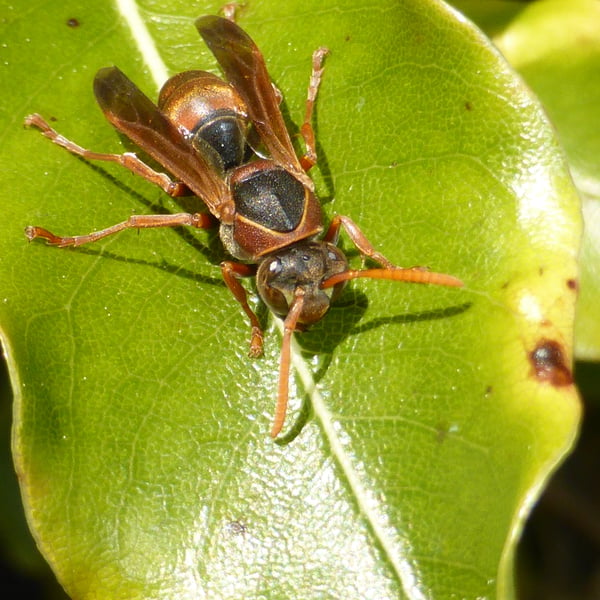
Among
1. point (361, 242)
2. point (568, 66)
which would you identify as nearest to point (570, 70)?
point (568, 66)

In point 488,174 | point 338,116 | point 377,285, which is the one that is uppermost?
point 338,116

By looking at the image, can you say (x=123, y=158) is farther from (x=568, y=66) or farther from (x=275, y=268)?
(x=568, y=66)

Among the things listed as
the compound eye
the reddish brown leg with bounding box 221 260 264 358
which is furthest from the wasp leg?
the reddish brown leg with bounding box 221 260 264 358

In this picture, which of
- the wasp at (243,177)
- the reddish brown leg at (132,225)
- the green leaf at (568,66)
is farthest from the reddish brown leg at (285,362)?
the green leaf at (568,66)

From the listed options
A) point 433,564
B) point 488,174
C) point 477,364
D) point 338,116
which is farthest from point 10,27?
point 433,564

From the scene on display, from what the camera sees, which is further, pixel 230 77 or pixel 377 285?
pixel 230 77

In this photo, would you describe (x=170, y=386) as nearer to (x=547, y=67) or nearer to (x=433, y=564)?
(x=433, y=564)

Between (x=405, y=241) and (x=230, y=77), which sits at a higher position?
(x=230, y=77)
